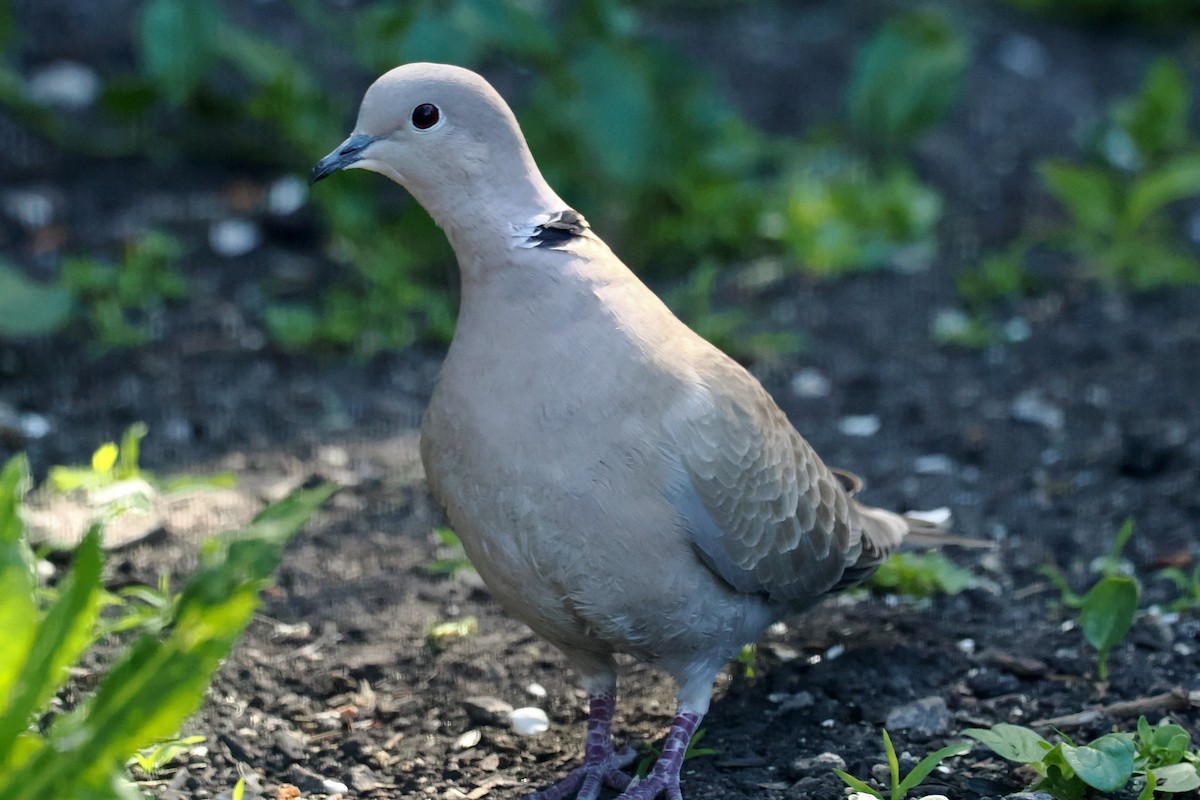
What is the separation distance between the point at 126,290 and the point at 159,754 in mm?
2754

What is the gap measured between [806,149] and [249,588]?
15.3 ft

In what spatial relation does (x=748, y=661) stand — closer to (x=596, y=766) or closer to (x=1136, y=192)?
(x=596, y=766)

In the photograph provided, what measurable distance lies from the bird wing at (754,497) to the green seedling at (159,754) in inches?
39.9

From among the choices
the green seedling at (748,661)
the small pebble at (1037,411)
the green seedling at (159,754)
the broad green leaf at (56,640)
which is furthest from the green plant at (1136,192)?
the broad green leaf at (56,640)

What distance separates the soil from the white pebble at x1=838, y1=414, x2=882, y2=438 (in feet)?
0.09

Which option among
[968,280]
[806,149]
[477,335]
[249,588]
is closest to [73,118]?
[806,149]

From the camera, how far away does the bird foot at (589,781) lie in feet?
9.33

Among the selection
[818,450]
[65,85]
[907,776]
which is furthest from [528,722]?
[65,85]

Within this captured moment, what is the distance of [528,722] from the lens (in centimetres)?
311

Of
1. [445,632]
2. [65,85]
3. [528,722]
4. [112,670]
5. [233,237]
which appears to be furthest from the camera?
[65,85]

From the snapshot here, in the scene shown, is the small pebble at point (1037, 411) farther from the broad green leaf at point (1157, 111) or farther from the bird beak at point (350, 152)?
the bird beak at point (350, 152)

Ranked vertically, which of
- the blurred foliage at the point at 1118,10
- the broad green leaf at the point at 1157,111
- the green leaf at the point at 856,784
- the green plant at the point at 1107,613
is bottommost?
the green leaf at the point at 856,784

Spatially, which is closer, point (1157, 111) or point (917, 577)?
point (917, 577)

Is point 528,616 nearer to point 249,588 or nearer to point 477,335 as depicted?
point 477,335
